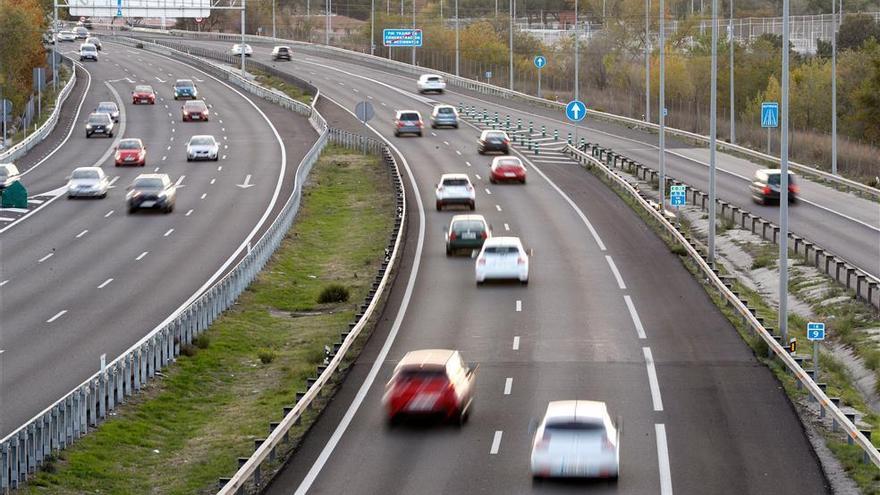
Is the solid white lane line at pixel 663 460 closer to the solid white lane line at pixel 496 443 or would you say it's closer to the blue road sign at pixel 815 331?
the solid white lane line at pixel 496 443

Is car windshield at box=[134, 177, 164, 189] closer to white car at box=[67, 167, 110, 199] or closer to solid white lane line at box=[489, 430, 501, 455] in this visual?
white car at box=[67, 167, 110, 199]

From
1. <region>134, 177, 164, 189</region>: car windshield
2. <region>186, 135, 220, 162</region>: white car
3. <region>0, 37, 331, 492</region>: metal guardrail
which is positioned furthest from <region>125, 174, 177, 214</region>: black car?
<region>186, 135, 220, 162</region>: white car

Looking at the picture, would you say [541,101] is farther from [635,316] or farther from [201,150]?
[635,316]

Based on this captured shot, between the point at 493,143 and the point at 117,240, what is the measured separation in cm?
2935

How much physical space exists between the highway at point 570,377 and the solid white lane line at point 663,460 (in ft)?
0.12

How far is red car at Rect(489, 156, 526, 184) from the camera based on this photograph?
65.6 m

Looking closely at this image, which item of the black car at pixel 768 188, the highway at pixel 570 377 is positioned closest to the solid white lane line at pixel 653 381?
the highway at pixel 570 377

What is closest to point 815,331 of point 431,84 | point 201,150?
point 201,150

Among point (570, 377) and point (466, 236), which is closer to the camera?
point (570, 377)

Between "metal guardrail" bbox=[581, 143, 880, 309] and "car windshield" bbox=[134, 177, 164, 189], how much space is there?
23.2m

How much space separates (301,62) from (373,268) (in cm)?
9194

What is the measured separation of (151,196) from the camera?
189ft

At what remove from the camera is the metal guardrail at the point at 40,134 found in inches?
2969

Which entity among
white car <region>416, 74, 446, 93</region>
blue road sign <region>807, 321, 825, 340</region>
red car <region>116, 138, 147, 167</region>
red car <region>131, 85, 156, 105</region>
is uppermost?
white car <region>416, 74, 446, 93</region>
